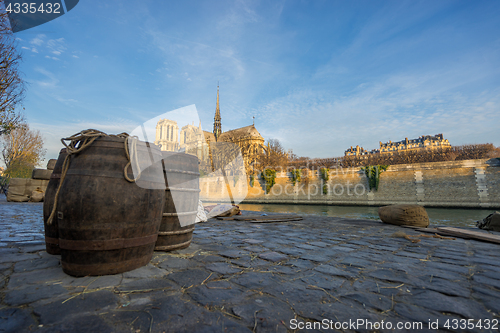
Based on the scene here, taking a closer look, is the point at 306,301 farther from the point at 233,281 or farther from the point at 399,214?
the point at 399,214

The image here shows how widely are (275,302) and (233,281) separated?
0.53 metres

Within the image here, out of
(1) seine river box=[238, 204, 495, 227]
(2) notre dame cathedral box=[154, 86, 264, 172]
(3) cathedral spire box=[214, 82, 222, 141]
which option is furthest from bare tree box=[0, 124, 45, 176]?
(3) cathedral spire box=[214, 82, 222, 141]

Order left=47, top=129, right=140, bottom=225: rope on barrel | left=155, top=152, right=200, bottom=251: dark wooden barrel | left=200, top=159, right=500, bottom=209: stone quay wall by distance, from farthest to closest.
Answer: left=200, top=159, right=500, bottom=209: stone quay wall < left=155, top=152, right=200, bottom=251: dark wooden barrel < left=47, top=129, right=140, bottom=225: rope on barrel

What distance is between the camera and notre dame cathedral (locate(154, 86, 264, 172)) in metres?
58.0

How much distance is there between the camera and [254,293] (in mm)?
1843

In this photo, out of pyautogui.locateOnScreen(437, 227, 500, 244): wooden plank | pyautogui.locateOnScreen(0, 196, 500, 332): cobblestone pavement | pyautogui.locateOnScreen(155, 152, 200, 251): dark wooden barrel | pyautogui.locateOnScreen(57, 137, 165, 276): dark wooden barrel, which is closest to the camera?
pyautogui.locateOnScreen(0, 196, 500, 332): cobblestone pavement

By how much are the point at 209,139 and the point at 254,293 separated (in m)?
74.0

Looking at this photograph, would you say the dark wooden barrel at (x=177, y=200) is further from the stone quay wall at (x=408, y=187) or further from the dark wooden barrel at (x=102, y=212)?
the stone quay wall at (x=408, y=187)

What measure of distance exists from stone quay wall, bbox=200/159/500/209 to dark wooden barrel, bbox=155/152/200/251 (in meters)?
28.1

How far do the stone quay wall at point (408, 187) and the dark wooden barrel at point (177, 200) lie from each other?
1106 inches

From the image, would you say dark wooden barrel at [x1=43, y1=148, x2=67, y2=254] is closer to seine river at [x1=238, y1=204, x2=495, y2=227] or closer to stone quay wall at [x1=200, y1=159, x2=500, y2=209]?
seine river at [x1=238, y1=204, x2=495, y2=227]

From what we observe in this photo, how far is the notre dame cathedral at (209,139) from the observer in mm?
58034

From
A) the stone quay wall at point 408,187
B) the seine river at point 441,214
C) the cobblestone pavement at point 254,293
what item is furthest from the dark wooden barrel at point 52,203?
the stone quay wall at point 408,187

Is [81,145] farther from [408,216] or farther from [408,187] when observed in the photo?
[408,187]
